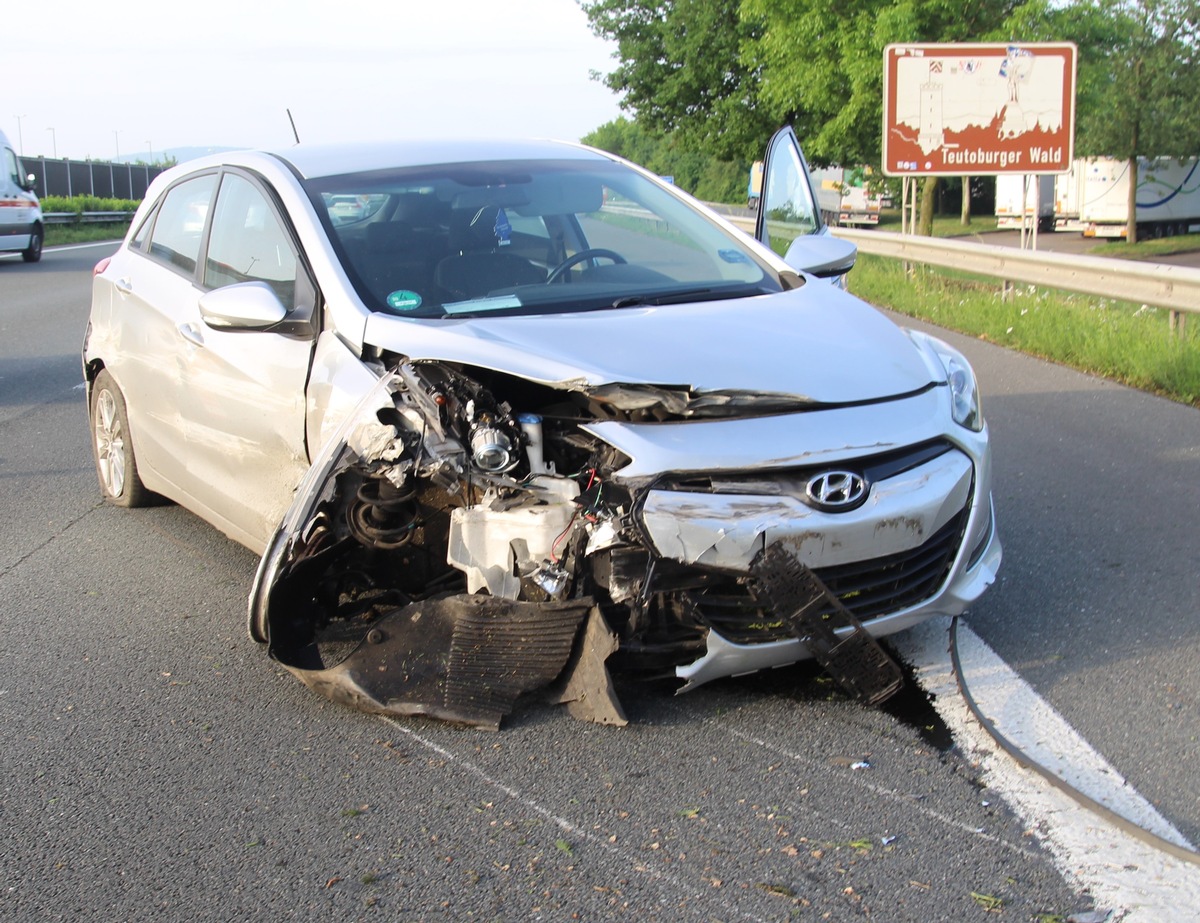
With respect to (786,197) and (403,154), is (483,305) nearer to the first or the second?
(403,154)

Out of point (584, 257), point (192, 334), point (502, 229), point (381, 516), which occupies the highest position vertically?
point (502, 229)

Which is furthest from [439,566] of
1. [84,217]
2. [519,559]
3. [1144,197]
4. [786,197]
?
[84,217]

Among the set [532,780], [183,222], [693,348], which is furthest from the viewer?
[183,222]

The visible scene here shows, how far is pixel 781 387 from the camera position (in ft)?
12.4

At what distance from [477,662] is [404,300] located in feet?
4.24

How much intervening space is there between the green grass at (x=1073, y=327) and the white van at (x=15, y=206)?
16.6 m

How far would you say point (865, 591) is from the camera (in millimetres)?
3734

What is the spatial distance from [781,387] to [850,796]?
1.13m

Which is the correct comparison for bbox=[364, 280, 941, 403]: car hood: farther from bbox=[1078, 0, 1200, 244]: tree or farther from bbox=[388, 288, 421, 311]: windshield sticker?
bbox=[1078, 0, 1200, 244]: tree

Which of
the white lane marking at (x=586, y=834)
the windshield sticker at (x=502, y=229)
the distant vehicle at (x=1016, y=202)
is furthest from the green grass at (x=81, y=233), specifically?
the white lane marking at (x=586, y=834)

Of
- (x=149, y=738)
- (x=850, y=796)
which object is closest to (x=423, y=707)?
(x=149, y=738)

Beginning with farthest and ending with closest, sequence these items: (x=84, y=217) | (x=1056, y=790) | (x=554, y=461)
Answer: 1. (x=84, y=217)
2. (x=554, y=461)
3. (x=1056, y=790)

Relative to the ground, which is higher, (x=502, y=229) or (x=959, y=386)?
(x=502, y=229)

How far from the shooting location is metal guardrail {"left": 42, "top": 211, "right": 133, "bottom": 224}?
3900 cm
